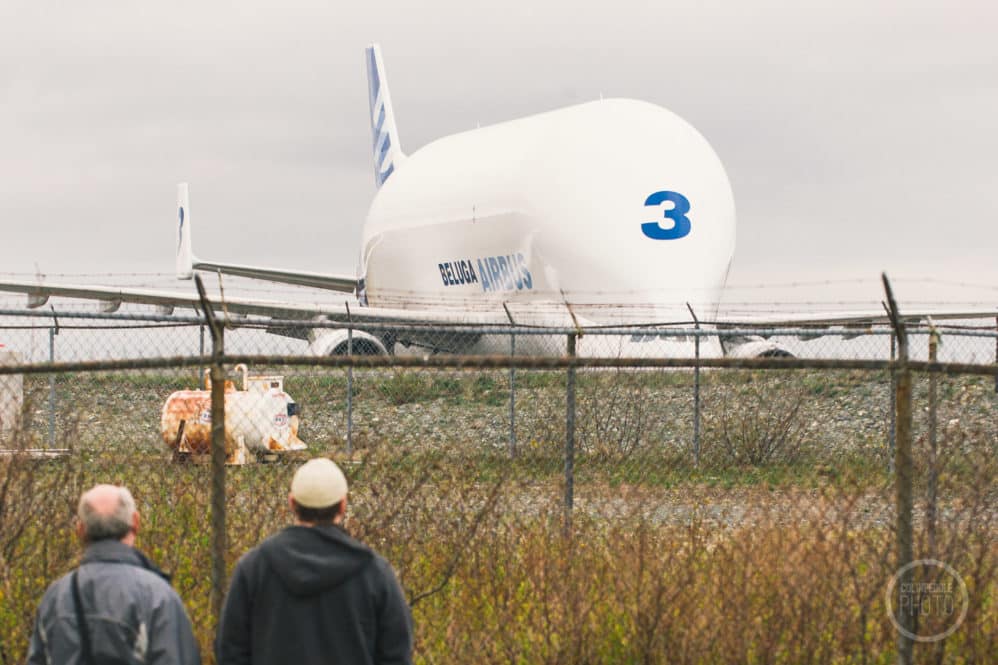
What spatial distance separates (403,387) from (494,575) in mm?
15634

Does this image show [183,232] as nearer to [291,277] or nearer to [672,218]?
[291,277]

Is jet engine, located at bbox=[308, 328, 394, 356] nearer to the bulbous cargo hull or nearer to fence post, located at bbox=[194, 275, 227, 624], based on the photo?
the bulbous cargo hull

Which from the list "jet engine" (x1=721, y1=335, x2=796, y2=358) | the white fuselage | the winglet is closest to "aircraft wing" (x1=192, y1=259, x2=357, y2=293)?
the winglet

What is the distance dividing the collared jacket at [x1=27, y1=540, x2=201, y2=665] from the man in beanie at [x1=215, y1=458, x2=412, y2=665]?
0.18m

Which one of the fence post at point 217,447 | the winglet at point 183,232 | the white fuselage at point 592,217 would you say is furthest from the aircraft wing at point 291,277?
the fence post at point 217,447

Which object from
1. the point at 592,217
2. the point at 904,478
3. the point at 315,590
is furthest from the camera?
the point at 592,217

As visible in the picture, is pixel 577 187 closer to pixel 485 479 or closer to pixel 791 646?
pixel 485 479

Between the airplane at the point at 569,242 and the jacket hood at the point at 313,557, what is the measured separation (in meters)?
13.1

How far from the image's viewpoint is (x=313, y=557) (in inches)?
142

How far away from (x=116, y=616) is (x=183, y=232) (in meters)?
33.0

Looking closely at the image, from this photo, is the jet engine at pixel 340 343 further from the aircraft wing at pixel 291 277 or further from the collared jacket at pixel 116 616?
the collared jacket at pixel 116 616

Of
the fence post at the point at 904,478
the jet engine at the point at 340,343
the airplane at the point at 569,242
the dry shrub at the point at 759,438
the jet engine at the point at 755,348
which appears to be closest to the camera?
the fence post at the point at 904,478

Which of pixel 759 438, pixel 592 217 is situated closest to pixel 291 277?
pixel 592 217

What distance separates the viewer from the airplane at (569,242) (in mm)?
19094
